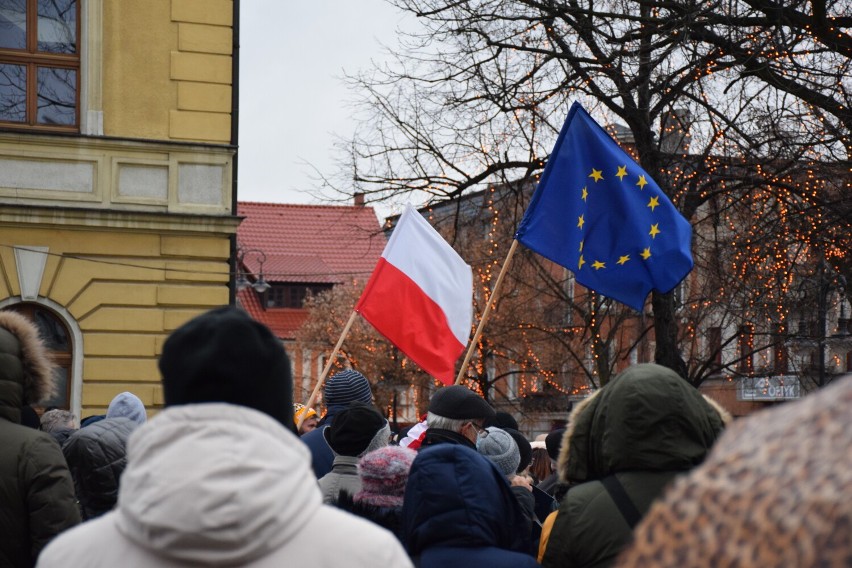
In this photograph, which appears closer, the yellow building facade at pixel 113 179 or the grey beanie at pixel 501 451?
the grey beanie at pixel 501 451

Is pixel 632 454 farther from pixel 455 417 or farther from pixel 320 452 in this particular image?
pixel 320 452

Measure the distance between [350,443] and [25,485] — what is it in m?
Result: 1.47

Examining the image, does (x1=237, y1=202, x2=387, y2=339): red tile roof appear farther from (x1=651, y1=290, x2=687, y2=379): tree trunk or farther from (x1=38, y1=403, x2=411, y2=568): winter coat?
(x1=38, y1=403, x2=411, y2=568): winter coat

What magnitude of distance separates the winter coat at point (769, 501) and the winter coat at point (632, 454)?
2.45 metres

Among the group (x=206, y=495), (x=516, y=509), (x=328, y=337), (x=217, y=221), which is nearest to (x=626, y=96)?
Result: (x=217, y=221)

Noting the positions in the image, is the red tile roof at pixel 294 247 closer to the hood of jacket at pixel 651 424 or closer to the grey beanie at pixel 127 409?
the grey beanie at pixel 127 409

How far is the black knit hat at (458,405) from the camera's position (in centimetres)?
565

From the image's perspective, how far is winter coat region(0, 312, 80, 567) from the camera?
13.8 feet

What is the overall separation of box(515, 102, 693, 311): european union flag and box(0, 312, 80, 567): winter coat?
479cm

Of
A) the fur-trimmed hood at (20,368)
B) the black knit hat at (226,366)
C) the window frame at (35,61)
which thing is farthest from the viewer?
the window frame at (35,61)

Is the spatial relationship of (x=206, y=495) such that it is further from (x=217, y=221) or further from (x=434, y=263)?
(x=217, y=221)

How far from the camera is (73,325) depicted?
15.4m

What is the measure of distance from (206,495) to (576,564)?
5.83ft

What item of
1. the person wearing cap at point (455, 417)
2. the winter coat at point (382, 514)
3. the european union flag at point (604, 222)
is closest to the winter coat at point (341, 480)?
the winter coat at point (382, 514)
